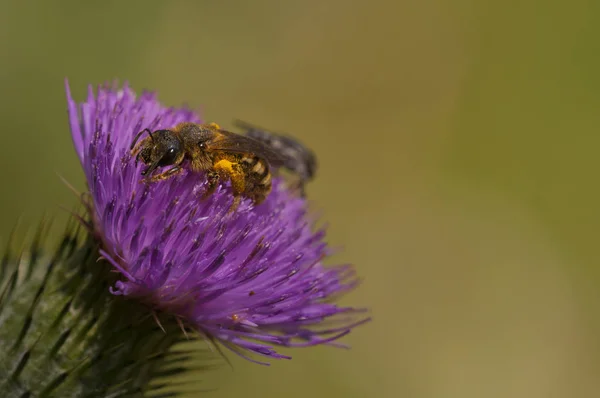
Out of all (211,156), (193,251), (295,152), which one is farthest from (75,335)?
(295,152)

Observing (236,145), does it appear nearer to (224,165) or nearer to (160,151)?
(224,165)

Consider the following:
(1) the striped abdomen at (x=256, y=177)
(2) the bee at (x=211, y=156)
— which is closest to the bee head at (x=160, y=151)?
(2) the bee at (x=211, y=156)

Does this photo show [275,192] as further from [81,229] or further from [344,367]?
[344,367]

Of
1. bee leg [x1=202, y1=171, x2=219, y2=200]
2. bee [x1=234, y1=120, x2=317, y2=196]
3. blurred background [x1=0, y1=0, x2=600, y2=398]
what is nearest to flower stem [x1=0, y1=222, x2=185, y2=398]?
bee leg [x1=202, y1=171, x2=219, y2=200]

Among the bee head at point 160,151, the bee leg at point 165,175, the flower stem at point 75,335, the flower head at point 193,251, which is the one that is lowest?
the flower stem at point 75,335

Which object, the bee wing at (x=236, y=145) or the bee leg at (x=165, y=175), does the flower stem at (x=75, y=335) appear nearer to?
the bee leg at (x=165, y=175)

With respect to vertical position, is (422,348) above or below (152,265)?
below

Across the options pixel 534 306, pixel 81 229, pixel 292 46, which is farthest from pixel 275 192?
pixel 292 46

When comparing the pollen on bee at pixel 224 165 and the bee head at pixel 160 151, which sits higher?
the pollen on bee at pixel 224 165
